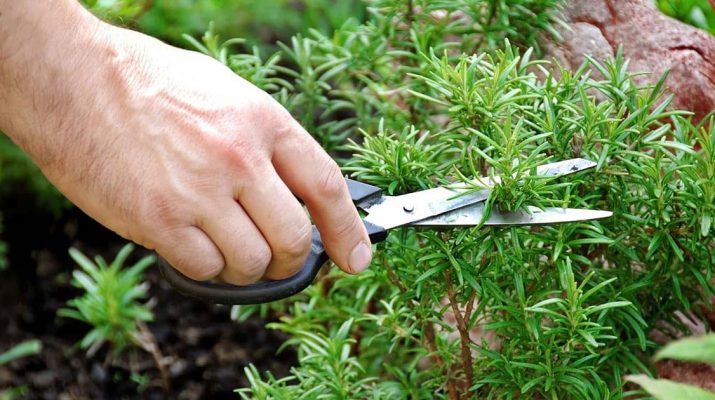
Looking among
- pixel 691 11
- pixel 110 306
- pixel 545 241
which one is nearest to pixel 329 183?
pixel 545 241

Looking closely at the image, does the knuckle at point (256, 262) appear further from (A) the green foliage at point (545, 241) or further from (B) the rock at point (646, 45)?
(B) the rock at point (646, 45)

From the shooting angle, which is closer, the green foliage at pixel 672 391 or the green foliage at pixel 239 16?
the green foliage at pixel 672 391

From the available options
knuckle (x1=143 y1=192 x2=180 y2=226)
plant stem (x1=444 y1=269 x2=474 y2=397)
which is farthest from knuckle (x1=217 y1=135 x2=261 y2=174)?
plant stem (x1=444 y1=269 x2=474 y2=397)

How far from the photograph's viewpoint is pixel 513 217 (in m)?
1.49

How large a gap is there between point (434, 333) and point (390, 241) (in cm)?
24

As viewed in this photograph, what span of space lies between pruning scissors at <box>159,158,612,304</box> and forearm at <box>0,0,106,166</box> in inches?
11.4

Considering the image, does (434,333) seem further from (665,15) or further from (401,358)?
(665,15)

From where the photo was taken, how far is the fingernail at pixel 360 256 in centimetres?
154

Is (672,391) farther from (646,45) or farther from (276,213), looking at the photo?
(646,45)

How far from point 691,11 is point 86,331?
1.94 meters

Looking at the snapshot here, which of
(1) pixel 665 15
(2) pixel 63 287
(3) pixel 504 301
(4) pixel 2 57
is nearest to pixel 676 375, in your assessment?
(3) pixel 504 301

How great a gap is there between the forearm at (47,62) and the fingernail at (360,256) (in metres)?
0.48

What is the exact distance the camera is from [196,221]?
1472mm

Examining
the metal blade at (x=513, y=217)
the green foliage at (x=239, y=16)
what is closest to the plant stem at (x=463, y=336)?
the metal blade at (x=513, y=217)
